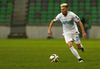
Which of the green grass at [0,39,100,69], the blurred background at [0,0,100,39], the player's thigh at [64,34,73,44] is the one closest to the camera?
the green grass at [0,39,100,69]

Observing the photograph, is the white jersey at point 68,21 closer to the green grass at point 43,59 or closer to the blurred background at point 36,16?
the green grass at point 43,59

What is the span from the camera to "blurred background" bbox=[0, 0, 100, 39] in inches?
1085

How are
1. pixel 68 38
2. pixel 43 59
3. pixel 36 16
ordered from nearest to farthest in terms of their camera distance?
pixel 68 38, pixel 43 59, pixel 36 16

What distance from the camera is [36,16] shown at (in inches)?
1172

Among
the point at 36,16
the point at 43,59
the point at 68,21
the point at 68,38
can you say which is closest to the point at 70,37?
the point at 68,38

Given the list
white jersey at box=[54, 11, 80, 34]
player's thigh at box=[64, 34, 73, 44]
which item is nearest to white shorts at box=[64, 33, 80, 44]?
player's thigh at box=[64, 34, 73, 44]

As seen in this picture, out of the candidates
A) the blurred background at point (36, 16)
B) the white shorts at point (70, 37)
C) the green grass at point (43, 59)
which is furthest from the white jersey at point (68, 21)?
the blurred background at point (36, 16)

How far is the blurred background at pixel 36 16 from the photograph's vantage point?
27547mm

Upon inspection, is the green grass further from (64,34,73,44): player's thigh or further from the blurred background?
the blurred background

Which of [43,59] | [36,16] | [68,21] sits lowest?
[36,16]

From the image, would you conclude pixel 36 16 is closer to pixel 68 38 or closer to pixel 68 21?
pixel 68 21

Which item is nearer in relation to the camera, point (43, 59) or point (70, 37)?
point (70, 37)

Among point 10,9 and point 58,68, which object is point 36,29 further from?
point 58,68

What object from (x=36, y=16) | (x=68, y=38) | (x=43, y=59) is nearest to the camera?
(x=68, y=38)
